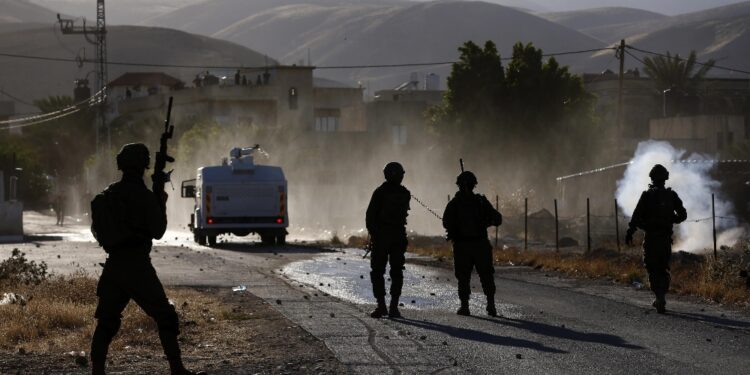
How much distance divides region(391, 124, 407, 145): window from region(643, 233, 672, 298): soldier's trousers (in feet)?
307

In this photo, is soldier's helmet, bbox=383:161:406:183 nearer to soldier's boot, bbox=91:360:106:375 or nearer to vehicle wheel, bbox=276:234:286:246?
soldier's boot, bbox=91:360:106:375

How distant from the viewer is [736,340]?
14.5 metres

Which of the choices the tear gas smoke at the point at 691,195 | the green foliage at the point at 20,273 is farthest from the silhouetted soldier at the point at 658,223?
the tear gas smoke at the point at 691,195

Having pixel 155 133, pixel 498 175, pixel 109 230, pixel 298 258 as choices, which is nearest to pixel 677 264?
pixel 298 258

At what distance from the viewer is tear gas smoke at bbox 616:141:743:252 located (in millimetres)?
39500

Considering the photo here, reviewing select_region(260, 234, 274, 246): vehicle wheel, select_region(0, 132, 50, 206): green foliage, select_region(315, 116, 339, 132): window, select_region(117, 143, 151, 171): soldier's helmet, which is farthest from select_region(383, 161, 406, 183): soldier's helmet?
select_region(315, 116, 339, 132): window

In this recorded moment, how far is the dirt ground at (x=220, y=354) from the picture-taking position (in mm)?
12359

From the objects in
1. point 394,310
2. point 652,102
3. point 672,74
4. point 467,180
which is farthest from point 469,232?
point 652,102

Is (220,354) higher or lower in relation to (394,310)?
lower

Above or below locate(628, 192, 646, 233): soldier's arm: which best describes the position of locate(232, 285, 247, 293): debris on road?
below

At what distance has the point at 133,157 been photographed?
11.4m

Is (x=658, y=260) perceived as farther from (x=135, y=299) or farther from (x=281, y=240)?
(x=281, y=240)

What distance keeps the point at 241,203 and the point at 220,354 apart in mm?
29042

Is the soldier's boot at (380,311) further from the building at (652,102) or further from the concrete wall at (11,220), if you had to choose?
the building at (652,102)
